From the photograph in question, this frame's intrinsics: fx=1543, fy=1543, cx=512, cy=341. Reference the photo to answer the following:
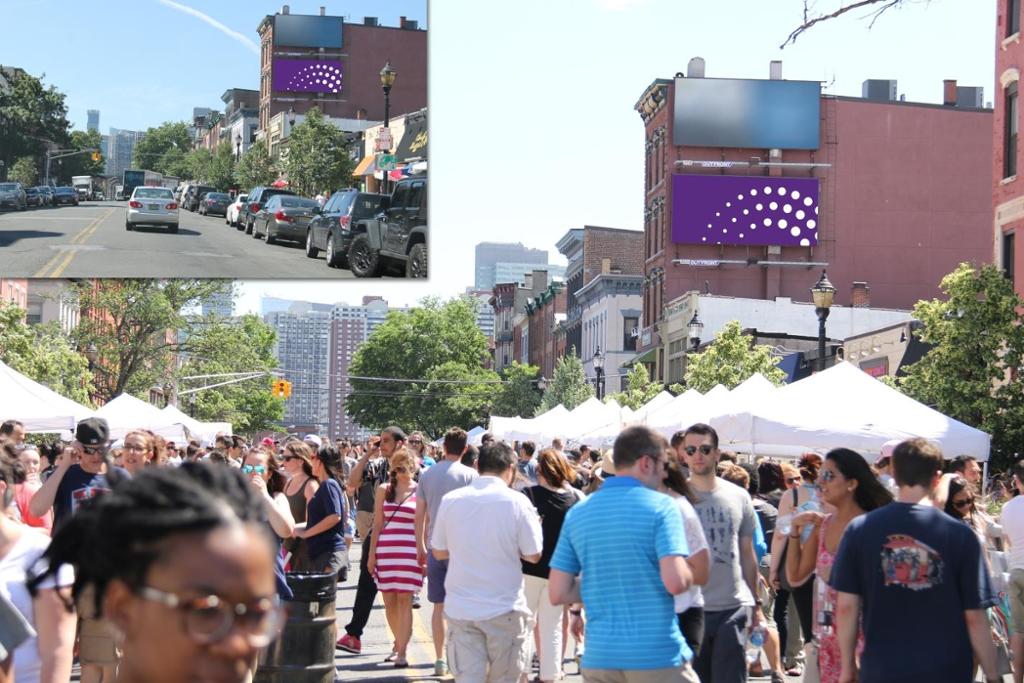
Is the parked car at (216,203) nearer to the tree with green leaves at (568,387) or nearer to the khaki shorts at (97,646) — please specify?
the khaki shorts at (97,646)

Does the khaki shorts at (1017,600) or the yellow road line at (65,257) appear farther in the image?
the yellow road line at (65,257)

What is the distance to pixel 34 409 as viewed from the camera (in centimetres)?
1981

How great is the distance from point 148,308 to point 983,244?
34722mm

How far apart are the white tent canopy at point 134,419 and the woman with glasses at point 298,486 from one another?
16020 mm

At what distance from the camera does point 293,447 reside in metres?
11.8

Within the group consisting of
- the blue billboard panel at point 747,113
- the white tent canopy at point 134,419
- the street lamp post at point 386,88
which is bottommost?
the white tent canopy at point 134,419

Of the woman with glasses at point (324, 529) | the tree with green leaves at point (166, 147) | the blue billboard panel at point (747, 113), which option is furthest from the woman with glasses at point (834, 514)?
the blue billboard panel at point (747, 113)

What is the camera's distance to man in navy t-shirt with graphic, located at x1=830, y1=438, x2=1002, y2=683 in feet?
21.3

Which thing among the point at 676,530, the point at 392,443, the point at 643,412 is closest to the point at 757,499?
the point at 392,443

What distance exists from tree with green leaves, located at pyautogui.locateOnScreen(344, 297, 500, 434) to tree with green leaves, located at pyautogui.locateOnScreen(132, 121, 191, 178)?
82.2 m

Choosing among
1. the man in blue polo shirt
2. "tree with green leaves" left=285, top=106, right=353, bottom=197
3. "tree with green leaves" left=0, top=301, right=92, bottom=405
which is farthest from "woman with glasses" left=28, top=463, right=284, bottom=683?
"tree with green leaves" left=0, top=301, right=92, bottom=405

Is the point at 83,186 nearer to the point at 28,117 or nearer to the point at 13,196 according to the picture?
the point at 13,196

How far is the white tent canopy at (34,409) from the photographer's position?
1966 centimetres

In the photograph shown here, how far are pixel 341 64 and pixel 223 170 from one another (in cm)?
373
